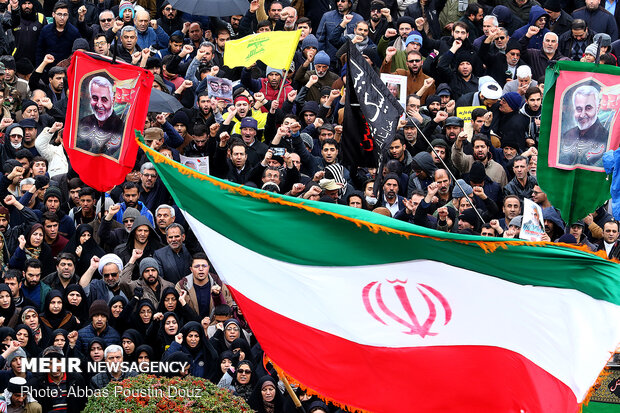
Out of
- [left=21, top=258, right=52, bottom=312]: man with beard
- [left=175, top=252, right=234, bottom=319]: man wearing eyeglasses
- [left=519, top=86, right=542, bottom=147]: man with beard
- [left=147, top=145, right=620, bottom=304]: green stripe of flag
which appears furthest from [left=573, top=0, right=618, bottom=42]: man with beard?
[left=147, top=145, right=620, bottom=304]: green stripe of flag

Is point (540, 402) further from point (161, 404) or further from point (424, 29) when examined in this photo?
point (424, 29)

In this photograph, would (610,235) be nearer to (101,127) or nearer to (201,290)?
(201,290)

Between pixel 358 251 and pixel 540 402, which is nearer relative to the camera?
pixel 540 402

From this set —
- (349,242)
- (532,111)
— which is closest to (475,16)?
(532,111)

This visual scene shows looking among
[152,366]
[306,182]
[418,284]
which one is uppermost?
[418,284]

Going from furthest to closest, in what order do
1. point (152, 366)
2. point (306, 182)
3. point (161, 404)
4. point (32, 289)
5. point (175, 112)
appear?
point (175, 112)
point (306, 182)
point (32, 289)
point (152, 366)
point (161, 404)

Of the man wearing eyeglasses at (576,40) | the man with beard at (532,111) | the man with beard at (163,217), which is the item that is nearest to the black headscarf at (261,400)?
the man with beard at (163,217)

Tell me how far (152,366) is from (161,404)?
61.0 inches

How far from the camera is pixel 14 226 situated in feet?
50.4

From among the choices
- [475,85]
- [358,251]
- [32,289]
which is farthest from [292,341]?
[475,85]

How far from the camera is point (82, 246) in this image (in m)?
15.2

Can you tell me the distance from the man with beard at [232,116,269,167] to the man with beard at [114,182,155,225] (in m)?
1.56

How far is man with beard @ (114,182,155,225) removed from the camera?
52.6ft

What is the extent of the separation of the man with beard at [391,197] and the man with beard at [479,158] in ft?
4.35
